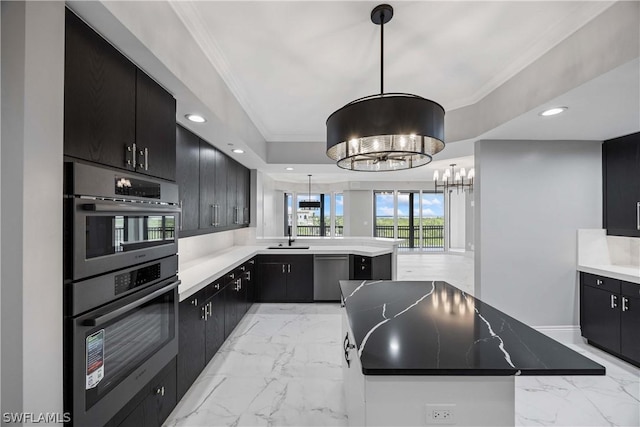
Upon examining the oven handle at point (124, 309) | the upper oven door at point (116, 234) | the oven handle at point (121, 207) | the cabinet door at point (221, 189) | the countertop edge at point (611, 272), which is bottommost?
the countertop edge at point (611, 272)

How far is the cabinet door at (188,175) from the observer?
2.69 m

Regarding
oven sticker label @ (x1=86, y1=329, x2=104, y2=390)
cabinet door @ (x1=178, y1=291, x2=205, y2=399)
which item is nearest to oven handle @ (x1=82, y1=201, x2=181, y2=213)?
oven sticker label @ (x1=86, y1=329, x2=104, y2=390)

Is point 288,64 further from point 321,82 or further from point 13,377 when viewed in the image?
point 13,377

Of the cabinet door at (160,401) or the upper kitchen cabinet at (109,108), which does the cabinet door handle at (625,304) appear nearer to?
the cabinet door at (160,401)

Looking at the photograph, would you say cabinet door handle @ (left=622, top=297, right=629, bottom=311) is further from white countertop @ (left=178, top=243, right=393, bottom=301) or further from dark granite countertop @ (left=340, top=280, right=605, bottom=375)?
white countertop @ (left=178, top=243, right=393, bottom=301)

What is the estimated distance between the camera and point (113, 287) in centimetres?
142

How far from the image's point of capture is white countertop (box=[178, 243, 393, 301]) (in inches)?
96.5

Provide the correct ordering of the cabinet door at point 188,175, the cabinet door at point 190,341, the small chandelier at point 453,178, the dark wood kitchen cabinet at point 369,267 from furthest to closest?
the small chandelier at point 453,178 < the dark wood kitchen cabinet at point 369,267 < the cabinet door at point 188,175 < the cabinet door at point 190,341

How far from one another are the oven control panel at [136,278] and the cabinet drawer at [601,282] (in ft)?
13.8

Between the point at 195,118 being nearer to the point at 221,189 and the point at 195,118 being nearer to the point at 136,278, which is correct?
the point at 221,189

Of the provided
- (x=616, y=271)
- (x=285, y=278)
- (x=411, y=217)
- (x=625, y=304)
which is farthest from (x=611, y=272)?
(x=411, y=217)

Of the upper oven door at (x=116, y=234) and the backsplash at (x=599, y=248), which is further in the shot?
the backsplash at (x=599, y=248)

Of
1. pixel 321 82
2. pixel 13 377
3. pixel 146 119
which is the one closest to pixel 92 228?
pixel 13 377

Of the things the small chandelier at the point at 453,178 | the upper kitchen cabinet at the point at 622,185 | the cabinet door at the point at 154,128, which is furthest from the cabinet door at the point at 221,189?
the small chandelier at the point at 453,178
